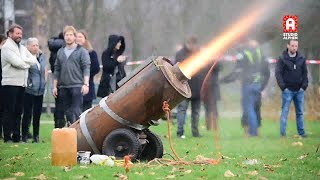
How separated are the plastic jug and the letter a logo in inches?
231

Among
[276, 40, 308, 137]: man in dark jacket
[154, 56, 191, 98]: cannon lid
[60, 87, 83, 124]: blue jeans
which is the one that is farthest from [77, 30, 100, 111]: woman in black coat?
[154, 56, 191, 98]: cannon lid

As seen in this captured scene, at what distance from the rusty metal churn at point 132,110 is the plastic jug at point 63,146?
61 centimetres

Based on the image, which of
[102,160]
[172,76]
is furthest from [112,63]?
[102,160]

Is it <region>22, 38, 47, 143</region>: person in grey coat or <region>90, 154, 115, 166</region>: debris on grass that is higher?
<region>22, 38, 47, 143</region>: person in grey coat

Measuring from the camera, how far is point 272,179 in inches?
363

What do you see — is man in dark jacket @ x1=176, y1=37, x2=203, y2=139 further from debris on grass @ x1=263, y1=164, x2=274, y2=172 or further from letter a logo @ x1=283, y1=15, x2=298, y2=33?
debris on grass @ x1=263, y1=164, x2=274, y2=172

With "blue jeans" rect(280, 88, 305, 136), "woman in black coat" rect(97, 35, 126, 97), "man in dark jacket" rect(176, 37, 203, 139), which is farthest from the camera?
"blue jeans" rect(280, 88, 305, 136)

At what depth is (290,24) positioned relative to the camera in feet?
51.9

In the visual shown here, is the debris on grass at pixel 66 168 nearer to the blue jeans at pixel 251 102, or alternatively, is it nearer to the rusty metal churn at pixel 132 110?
the rusty metal churn at pixel 132 110

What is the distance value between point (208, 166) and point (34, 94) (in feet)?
19.2

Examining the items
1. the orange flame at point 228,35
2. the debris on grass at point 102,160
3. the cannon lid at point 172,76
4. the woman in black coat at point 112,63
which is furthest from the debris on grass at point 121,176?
the woman in black coat at point 112,63

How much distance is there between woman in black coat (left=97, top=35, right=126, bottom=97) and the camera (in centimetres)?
1606

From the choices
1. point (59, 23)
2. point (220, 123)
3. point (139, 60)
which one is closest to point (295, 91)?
point (220, 123)

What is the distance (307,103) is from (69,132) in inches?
542
